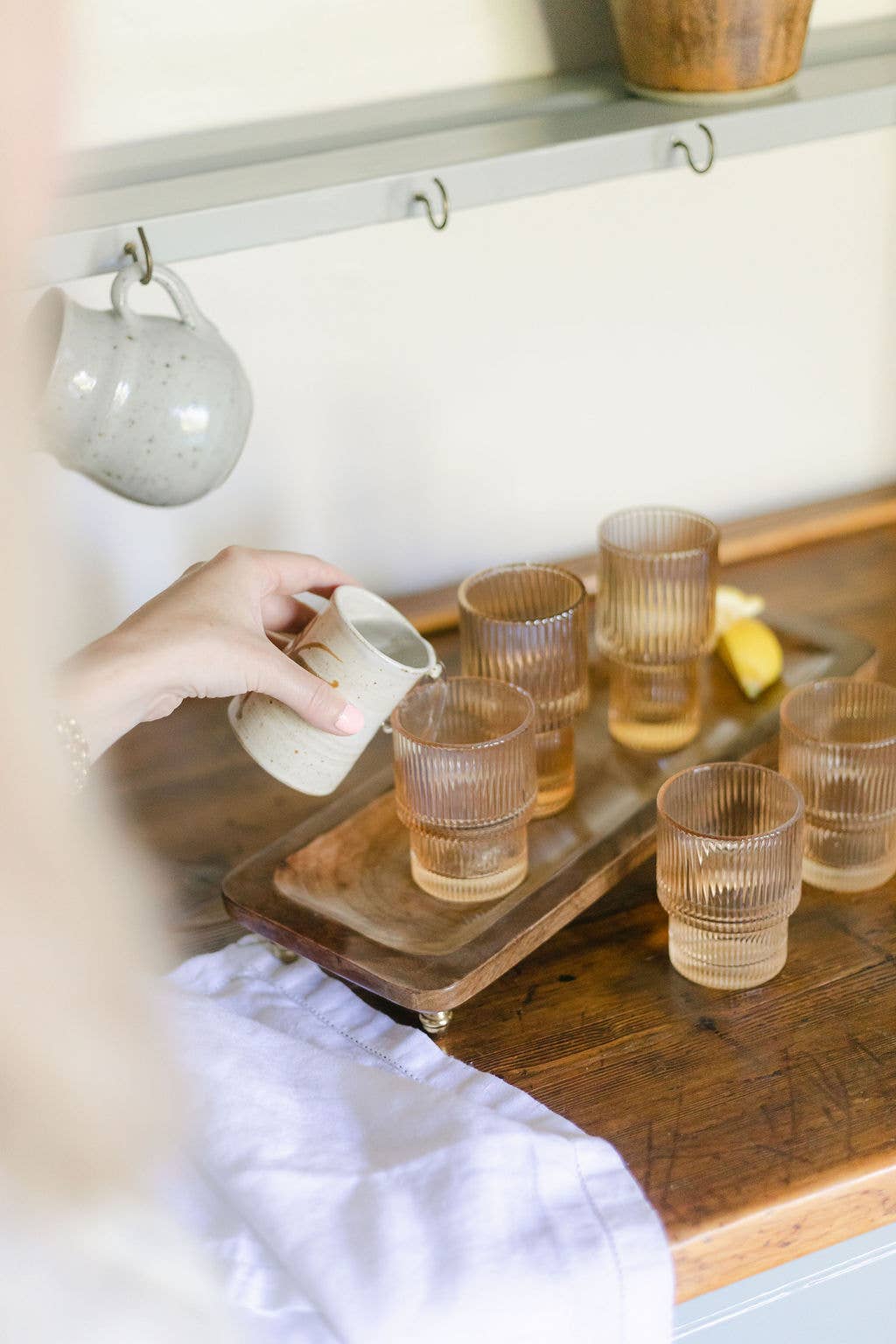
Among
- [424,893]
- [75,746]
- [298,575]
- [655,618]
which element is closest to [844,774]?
[655,618]

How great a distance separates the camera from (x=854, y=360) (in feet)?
4.96

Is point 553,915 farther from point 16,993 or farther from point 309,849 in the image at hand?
point 16,993

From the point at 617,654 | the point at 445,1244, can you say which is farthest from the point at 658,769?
the point at 445,1244

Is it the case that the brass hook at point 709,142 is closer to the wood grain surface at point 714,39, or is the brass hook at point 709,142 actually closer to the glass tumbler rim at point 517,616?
the wood grain surface at point 714,39

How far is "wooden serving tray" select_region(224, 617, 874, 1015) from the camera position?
0.92 meters

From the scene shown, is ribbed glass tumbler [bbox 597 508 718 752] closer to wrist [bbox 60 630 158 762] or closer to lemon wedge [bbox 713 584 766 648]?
lemon wedge [bbox 713 584 766 648]

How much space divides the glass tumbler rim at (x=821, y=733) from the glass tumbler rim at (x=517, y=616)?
17cm

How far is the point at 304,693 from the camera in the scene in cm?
93

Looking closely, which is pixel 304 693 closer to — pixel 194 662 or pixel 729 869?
pixel 194 662

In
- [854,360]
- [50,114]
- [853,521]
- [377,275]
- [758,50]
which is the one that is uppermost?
[50,114]

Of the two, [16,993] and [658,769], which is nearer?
[16,993]

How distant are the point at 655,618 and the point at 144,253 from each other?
1.54 ft

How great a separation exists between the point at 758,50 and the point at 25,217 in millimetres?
839

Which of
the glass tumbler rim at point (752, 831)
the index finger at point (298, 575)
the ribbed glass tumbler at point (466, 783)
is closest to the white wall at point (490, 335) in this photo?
the index finger at point (298, 575)
